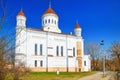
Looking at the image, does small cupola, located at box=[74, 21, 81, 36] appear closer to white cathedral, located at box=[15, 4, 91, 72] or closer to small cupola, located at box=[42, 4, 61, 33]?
white cathedral, located at box=[15, 4, 91, 72]

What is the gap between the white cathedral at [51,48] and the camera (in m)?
57.8

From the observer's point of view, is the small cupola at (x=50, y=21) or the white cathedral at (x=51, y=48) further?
the small cupola at (x=50, y=21)

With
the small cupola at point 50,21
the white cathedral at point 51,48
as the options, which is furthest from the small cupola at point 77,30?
the small cupola at point 50,21

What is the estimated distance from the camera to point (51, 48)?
6194 centimetres

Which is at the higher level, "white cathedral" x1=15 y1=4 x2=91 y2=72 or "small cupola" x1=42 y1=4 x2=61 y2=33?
"small cupola" x1=42 y1=4 x2=61 y2=33

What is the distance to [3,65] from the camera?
8.92 meters

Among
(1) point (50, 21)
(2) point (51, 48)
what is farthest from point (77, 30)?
(2) point (51, 48)

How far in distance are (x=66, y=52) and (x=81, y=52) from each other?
19.9 feet

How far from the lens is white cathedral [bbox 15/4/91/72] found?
5775 centimetres

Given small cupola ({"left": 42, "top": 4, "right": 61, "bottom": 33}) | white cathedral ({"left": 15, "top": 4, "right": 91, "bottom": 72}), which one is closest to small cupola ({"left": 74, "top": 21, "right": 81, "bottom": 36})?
white cathedral ({"left": 15, "top": 4, "right": 91, "bottom": 72})

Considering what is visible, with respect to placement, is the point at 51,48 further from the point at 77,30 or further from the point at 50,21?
the point at 77,30

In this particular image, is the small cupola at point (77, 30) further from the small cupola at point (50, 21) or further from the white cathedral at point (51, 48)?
the small cupola at point (50, 21)

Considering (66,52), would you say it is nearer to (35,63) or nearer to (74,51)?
(74,51)

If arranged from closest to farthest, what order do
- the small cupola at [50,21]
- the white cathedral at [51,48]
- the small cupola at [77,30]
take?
the white cathedral at [51,48], the small cupola at [50,21], the small cupola at [77,30]
